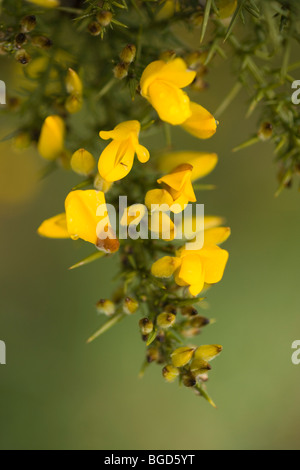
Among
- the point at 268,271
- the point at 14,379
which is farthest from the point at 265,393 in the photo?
the point at 14,379

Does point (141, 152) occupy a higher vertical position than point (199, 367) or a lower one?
higher

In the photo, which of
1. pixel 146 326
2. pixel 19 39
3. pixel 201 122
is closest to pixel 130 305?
pixel 146 326

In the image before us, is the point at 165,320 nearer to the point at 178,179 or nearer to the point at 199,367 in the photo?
the point at 199,367

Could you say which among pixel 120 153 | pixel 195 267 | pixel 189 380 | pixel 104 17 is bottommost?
pixel 189 380

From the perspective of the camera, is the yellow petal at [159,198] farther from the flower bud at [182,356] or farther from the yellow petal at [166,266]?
the flower bud at [182,356]

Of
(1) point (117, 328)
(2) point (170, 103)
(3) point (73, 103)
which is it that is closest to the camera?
(2) point (170, 103)

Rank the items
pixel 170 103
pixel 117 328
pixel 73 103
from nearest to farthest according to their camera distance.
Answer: pixel 170 103, pixel 73 103, pixel 117 328

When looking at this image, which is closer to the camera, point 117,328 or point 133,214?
point 133,214
